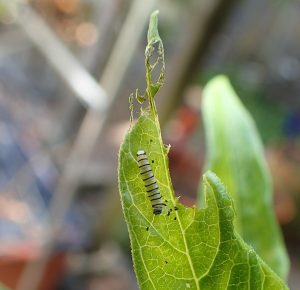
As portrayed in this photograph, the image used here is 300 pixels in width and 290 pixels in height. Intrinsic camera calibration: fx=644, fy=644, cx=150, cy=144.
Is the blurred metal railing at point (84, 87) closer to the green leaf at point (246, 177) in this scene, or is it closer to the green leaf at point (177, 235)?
the green leaf at point (246, 177)

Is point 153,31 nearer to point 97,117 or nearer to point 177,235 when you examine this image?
point 177,235

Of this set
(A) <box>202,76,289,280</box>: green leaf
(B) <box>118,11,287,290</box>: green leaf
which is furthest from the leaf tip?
(A) <box>202,76,289,280</box>: green leaf

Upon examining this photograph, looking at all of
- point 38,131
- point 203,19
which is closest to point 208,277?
point 203,19

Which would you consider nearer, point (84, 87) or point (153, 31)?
point (153, 31)

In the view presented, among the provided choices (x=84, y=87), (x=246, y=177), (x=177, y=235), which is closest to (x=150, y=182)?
(x=177, y=235)

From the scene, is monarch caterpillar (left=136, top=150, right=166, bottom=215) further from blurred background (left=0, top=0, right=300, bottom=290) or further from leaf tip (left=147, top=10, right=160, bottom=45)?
blurred background (left=0, top=0, right=300, bottom=290)

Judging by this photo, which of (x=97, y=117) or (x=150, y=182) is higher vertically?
(x=97, y=117)
